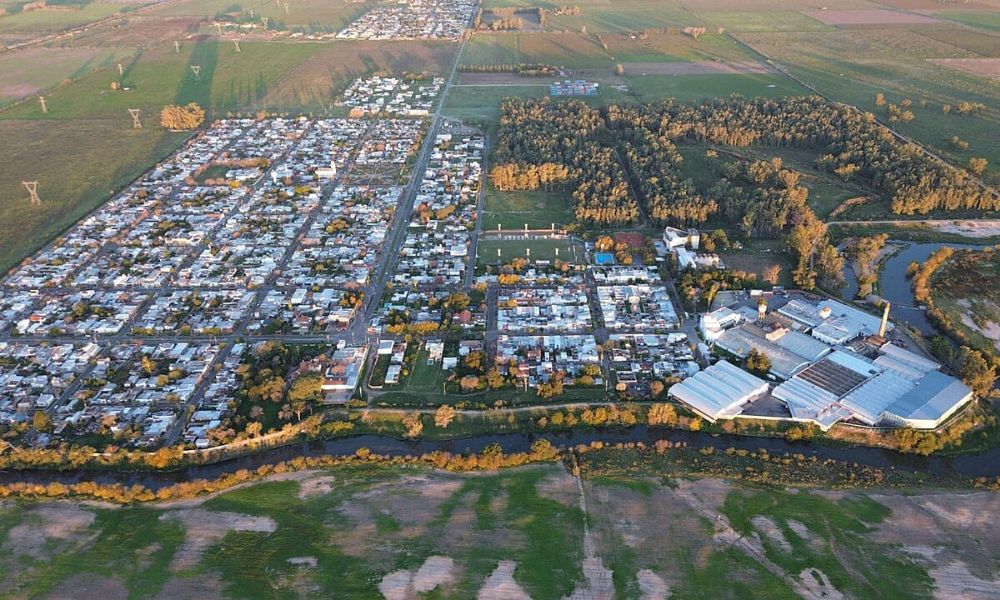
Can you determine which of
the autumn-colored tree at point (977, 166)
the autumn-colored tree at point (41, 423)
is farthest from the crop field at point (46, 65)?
the autumn-colored tree at point (977, 166)

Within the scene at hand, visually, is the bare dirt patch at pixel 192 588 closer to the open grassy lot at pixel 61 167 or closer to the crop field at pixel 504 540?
the crop field at pixel 504 540

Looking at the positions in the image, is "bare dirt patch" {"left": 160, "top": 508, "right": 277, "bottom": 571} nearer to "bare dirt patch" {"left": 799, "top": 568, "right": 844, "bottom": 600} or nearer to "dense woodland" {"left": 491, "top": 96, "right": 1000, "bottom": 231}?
"bare dirt patch" {"left": 799, "top": 568, "right": 844, "bottom": 600}

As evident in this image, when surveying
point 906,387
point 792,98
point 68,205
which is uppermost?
point 792,98

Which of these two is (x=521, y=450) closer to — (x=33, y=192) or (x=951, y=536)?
(x=951, y=536)

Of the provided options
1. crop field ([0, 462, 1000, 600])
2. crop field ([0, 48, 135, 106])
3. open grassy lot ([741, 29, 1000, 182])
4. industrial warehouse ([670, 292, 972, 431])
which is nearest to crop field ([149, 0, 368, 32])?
crop field ([0, 48, 135, 106])

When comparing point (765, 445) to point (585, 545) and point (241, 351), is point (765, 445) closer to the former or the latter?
point (585, 545)

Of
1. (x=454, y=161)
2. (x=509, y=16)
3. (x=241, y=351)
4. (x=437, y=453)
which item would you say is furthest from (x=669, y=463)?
(x=509, y=16)

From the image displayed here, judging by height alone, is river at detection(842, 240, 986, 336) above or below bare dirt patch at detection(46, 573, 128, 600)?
above
